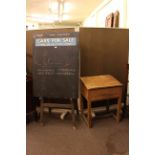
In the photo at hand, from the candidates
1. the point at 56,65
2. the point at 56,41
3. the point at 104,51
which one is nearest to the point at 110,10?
the point at 104,51

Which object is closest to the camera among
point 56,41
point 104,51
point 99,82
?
point 56,41

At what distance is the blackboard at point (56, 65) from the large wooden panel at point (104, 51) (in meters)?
0.61

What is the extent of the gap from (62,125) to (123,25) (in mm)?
2517

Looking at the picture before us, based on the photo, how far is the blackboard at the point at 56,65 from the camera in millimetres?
2680

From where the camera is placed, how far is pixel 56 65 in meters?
2.75

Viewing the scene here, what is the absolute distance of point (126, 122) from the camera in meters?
3.00

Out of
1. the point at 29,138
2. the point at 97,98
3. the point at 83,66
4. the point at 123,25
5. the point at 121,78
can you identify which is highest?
the point at 123,25

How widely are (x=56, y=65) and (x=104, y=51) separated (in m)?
1.03

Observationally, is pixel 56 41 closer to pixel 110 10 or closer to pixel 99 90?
pixel 99 90

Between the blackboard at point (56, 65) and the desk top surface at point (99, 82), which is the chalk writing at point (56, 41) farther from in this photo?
the desk top surface at point (99, 82)

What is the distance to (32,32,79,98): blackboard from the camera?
2680 millimetres

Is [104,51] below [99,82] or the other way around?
the other way around
